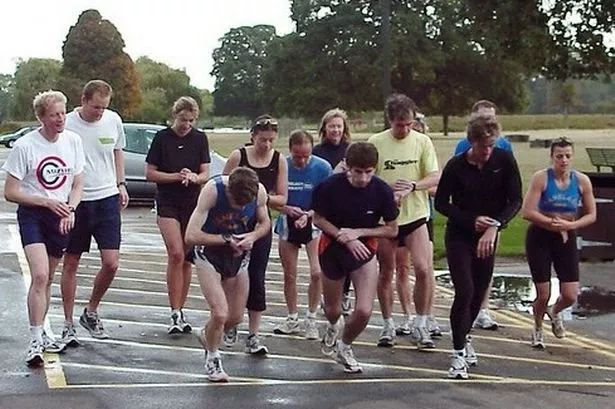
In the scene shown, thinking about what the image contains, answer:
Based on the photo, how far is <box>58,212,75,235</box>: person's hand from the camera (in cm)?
761

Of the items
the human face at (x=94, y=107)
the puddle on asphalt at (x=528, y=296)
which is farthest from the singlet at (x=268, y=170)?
the puddle on asphalt at (x=528, y=296)

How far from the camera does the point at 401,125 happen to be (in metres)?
8.41

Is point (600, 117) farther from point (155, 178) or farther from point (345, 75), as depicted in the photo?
point (155, 178)

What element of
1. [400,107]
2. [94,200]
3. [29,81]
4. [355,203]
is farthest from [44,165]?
[29,81]

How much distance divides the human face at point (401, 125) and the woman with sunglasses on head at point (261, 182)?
893mm

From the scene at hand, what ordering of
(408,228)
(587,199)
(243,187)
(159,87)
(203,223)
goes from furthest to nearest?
(159,87) → (587,199) → (408,228) → (203,223) → (243,187)

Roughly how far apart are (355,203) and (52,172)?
6.97 feet

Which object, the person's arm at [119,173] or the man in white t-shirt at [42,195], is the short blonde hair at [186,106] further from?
the man in white t-shirt at [42,195]

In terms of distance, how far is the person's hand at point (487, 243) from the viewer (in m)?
7.48

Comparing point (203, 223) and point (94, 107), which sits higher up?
point (94, 107)

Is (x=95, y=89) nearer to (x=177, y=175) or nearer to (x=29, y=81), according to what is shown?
(x=177, y=175)

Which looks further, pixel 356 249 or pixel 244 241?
pixel 356 249

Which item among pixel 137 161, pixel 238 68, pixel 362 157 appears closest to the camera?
pixel 362 157

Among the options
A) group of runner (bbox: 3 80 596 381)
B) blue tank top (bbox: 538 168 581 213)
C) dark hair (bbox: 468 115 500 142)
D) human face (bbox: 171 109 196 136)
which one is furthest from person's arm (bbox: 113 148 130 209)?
blue tank top (bbox: 538 168 581 213)
